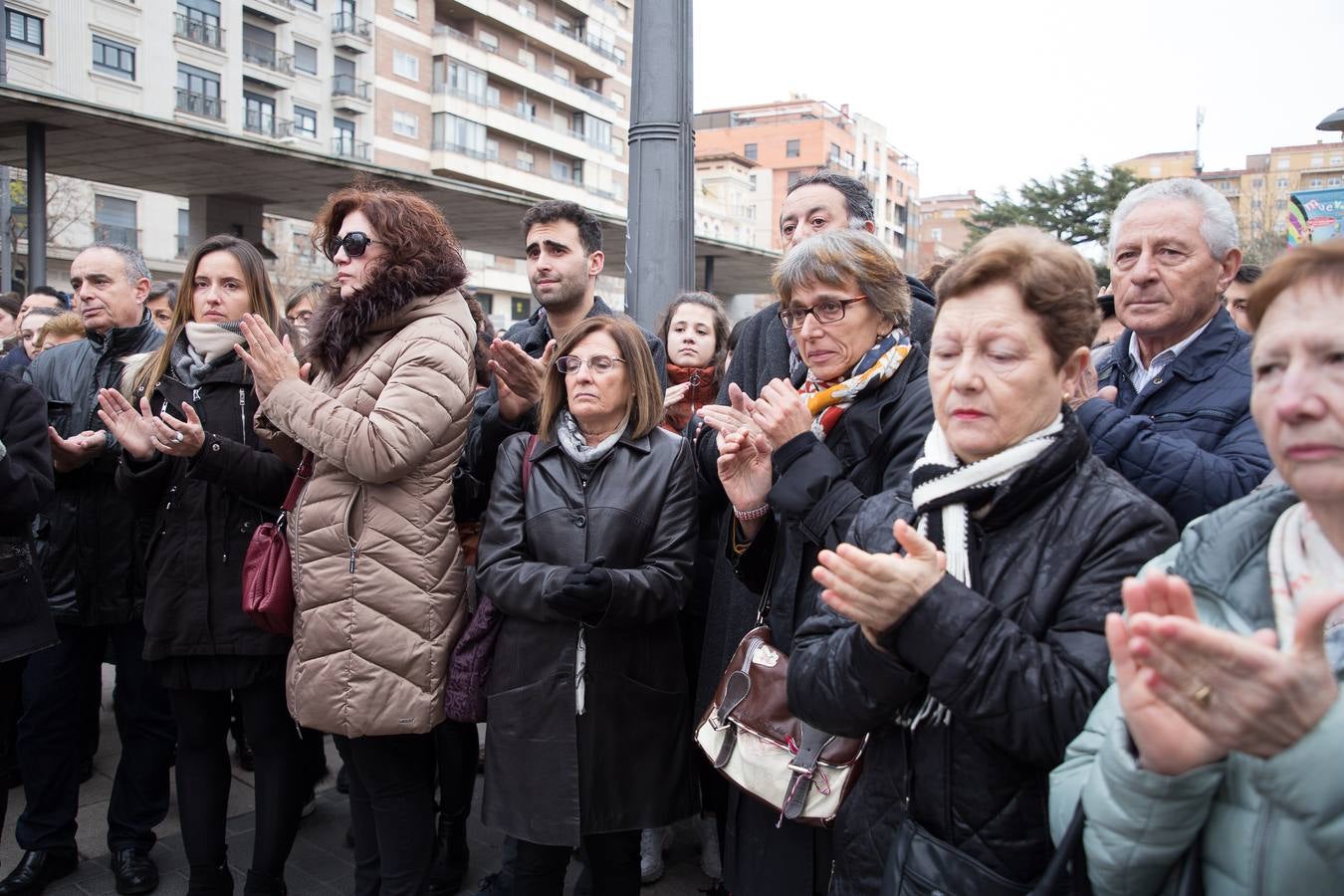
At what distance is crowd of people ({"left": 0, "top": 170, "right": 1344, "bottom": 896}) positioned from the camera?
145 cm

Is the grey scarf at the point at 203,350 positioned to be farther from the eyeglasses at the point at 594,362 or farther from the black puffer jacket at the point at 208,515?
the eyeglasses at the point at 594,362

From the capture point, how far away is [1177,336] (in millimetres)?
2611

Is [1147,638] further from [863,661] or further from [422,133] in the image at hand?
[422,133]

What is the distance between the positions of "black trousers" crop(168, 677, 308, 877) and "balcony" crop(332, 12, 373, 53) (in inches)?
1880

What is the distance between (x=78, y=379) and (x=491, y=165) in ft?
159

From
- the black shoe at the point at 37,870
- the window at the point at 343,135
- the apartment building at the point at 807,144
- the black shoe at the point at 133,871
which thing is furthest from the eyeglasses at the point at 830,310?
the apartment building at the point at 807,144

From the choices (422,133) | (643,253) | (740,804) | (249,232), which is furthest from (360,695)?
(422,133)

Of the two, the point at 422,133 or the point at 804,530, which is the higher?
the point at 422,133

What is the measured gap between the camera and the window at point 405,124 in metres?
47.2

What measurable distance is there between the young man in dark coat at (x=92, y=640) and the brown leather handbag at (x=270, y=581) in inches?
43.9

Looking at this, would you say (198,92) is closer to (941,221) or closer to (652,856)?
(652,856)

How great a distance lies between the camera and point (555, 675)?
2971 mm

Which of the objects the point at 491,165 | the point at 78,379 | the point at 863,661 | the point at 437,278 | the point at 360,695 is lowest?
the point at 360,695

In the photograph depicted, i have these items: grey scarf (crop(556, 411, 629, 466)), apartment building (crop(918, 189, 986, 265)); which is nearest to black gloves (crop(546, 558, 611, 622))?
grey scarf (crop(556, 411, 629, 466))
